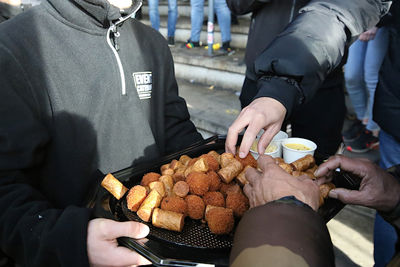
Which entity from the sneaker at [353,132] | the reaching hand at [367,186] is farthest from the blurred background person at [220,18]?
the reaching hand at [367,186]

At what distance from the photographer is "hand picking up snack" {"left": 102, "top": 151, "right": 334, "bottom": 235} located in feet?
3.73

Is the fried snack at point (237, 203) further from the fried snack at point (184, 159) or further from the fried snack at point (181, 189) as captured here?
the fried snack at point (184, 159)

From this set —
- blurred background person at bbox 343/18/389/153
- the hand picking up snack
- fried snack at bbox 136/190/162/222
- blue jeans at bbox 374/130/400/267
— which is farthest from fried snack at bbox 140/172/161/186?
blurred background person at bbox 343/18/389/153

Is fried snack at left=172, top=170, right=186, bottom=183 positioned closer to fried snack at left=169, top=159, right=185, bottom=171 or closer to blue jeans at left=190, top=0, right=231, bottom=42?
fried snack at left=169, top=159, right=185, bottom=171

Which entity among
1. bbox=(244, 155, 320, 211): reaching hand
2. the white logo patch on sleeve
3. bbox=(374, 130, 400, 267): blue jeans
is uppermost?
the white logo patch on sleeve

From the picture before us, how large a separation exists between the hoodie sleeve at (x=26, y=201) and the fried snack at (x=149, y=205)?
206 millimetres

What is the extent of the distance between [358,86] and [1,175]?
12.6 ft

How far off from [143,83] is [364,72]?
9.95 ft

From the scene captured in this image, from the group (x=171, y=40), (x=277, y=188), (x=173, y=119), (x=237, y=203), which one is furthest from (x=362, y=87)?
(x=171, y=40)

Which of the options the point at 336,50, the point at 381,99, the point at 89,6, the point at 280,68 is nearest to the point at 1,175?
the point at 89,6

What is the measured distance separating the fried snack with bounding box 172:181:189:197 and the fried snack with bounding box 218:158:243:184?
0.18 meters

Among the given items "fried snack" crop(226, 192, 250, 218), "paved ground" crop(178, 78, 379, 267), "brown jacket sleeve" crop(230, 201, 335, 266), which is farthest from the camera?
"paved ground" crop(178, 78, 379, 267)

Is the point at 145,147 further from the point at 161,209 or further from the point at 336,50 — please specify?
the point at 336,50

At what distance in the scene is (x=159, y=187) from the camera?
1.28m
